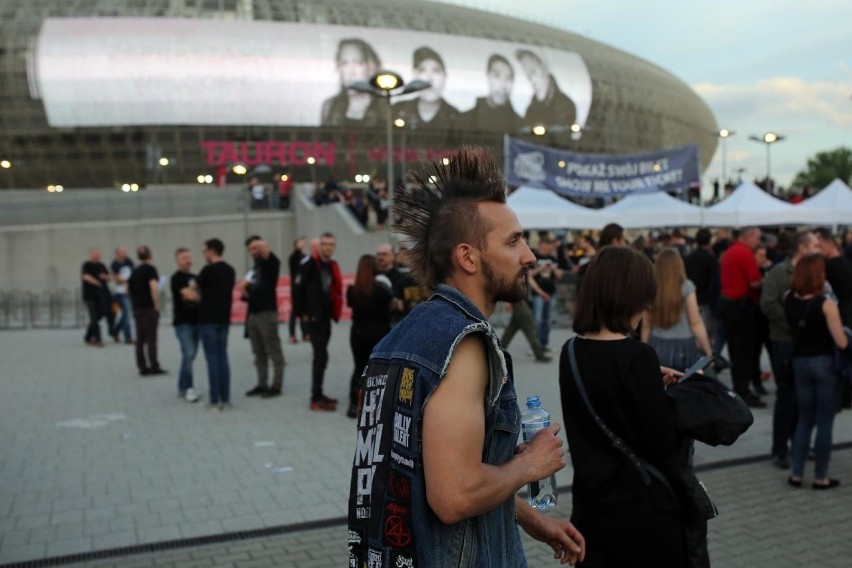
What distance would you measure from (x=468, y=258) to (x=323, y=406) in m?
7.38

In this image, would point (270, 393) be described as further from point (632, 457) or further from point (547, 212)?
point (547, 212)

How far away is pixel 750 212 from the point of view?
1844cm

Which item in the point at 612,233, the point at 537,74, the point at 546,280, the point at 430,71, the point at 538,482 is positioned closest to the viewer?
the point at 538,482

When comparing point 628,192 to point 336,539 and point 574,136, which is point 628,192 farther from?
point 574,136

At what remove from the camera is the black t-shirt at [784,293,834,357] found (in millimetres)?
5691

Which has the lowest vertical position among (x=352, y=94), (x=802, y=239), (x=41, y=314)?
(x=41, y=314)

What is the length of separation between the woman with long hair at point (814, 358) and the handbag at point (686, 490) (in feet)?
10.5

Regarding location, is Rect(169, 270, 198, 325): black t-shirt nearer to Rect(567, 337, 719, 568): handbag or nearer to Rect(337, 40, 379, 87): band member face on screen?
Rect(567, 337, 719, 568): handbag

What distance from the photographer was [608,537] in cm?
291

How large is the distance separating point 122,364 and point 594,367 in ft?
38.0

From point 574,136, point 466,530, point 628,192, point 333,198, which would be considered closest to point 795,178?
point 574,136

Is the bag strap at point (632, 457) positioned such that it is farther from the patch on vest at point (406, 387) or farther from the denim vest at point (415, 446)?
the patch on vest at point (406, 387)

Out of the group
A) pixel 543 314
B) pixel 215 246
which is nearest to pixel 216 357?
pixel 215 246

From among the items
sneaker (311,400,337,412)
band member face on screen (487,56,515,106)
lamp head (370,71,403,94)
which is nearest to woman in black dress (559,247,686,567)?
sneaker (311,400,337,412)
